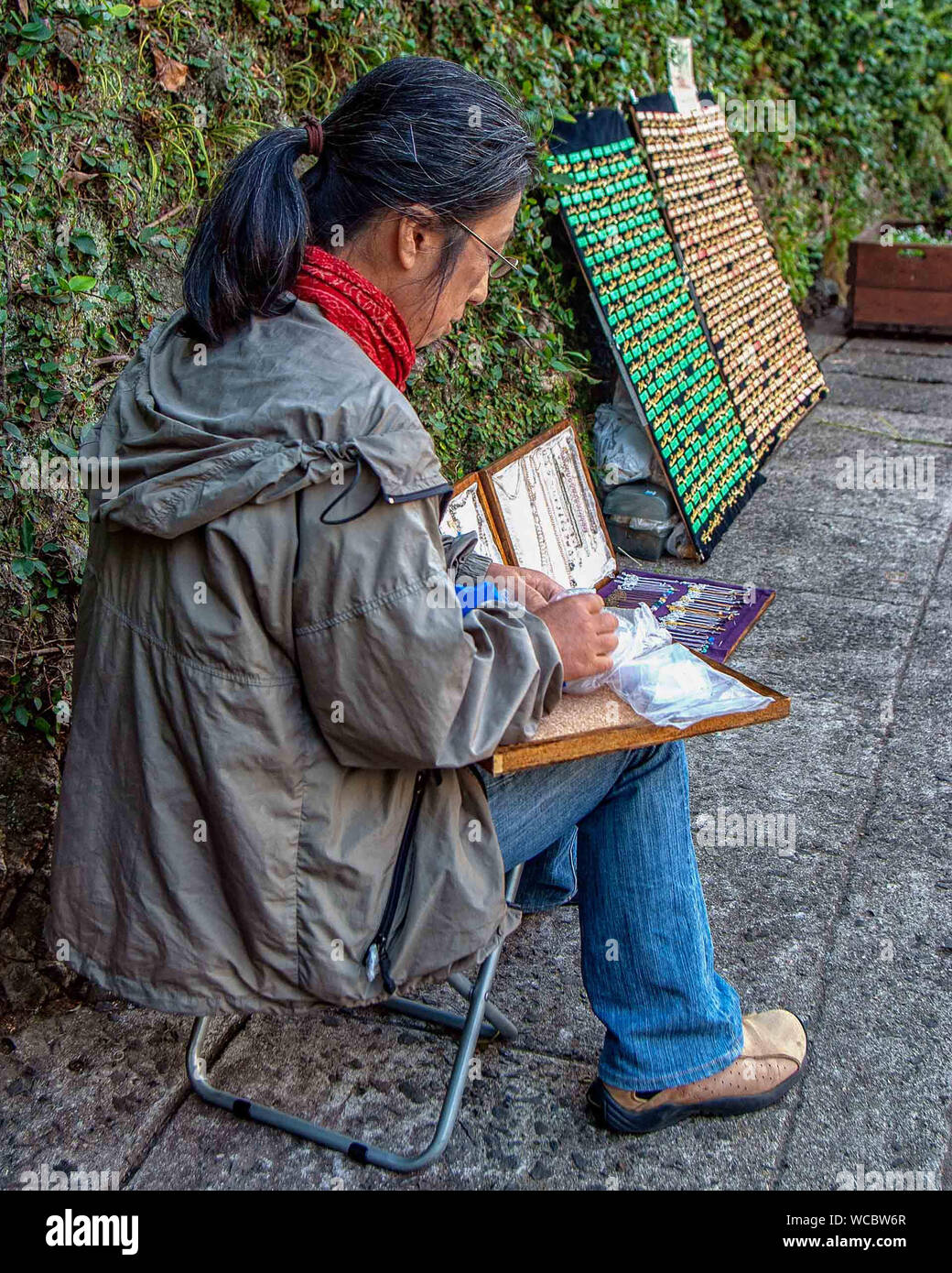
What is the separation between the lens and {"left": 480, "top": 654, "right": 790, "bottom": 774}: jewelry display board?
66.4 inches

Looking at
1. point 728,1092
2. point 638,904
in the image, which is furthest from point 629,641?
point 728,1092

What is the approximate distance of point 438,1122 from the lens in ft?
6.72

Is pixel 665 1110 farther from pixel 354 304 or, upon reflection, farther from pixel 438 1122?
pixel 354 304

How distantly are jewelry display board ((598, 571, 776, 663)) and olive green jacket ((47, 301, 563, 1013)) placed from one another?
5.54ft

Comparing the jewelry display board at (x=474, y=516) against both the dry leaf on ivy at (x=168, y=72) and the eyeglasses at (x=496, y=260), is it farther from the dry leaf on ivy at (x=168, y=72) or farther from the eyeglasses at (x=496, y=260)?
the dry leaf on ivy at (x=168, y=72)

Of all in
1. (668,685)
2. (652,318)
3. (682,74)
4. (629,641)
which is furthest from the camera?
(682,74)

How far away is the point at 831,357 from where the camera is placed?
6652mm

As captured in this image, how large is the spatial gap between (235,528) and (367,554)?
0.55ft

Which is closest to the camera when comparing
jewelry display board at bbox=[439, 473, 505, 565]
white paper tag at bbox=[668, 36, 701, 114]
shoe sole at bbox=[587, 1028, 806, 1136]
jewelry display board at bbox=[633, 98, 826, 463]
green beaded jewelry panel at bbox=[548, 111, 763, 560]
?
shoe sole at bbox=[587, 1028, 806, 1136]

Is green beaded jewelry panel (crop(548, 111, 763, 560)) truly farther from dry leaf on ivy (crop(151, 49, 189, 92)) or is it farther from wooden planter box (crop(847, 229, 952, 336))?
wooden planter box (crop(847, 229, 952, 336))

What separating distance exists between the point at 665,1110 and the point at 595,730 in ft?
2.41

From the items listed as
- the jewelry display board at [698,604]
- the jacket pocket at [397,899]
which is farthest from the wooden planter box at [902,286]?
the jacket pocket at [397,899]

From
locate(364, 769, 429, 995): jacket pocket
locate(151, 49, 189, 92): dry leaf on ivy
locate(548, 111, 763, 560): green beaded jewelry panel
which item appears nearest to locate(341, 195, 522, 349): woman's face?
locate(364, 769, 429, 995): jacket pocket

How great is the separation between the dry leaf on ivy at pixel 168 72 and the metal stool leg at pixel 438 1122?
82.7 inches
